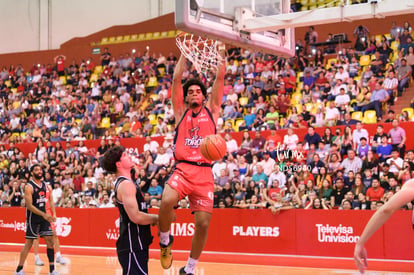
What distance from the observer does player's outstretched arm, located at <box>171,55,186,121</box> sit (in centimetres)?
708

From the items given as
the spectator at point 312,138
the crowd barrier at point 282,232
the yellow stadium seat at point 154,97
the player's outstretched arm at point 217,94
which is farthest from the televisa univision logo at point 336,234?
the yellow stadium seat at point 154,97

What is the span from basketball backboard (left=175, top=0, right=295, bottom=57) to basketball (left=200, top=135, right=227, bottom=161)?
3.93 feet

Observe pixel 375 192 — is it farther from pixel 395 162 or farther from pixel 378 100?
pixel 378 100

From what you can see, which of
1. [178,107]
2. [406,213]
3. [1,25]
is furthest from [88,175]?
[1,25]

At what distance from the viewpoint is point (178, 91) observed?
7090 mm

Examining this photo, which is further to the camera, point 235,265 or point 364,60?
point 364,60

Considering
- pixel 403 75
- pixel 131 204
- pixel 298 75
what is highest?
pixel 298 75

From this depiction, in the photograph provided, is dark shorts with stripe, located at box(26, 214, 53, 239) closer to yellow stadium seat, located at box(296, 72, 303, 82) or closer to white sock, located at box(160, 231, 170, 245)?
white sock, located at box(160, 231, 170, 245)

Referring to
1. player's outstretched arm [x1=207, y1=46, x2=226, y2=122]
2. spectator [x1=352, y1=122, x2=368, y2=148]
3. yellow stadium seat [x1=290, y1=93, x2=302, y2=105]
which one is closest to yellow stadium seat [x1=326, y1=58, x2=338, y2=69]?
yellow stadium seat [x1=290, y1=93, x2=302, y2=105]

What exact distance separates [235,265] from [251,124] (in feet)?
20.1

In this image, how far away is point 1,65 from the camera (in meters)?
29.6

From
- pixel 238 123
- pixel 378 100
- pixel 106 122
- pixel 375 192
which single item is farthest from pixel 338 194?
pixel 106 122

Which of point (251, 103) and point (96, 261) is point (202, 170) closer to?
point (96, 261)

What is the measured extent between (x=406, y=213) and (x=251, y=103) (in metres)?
7.78
